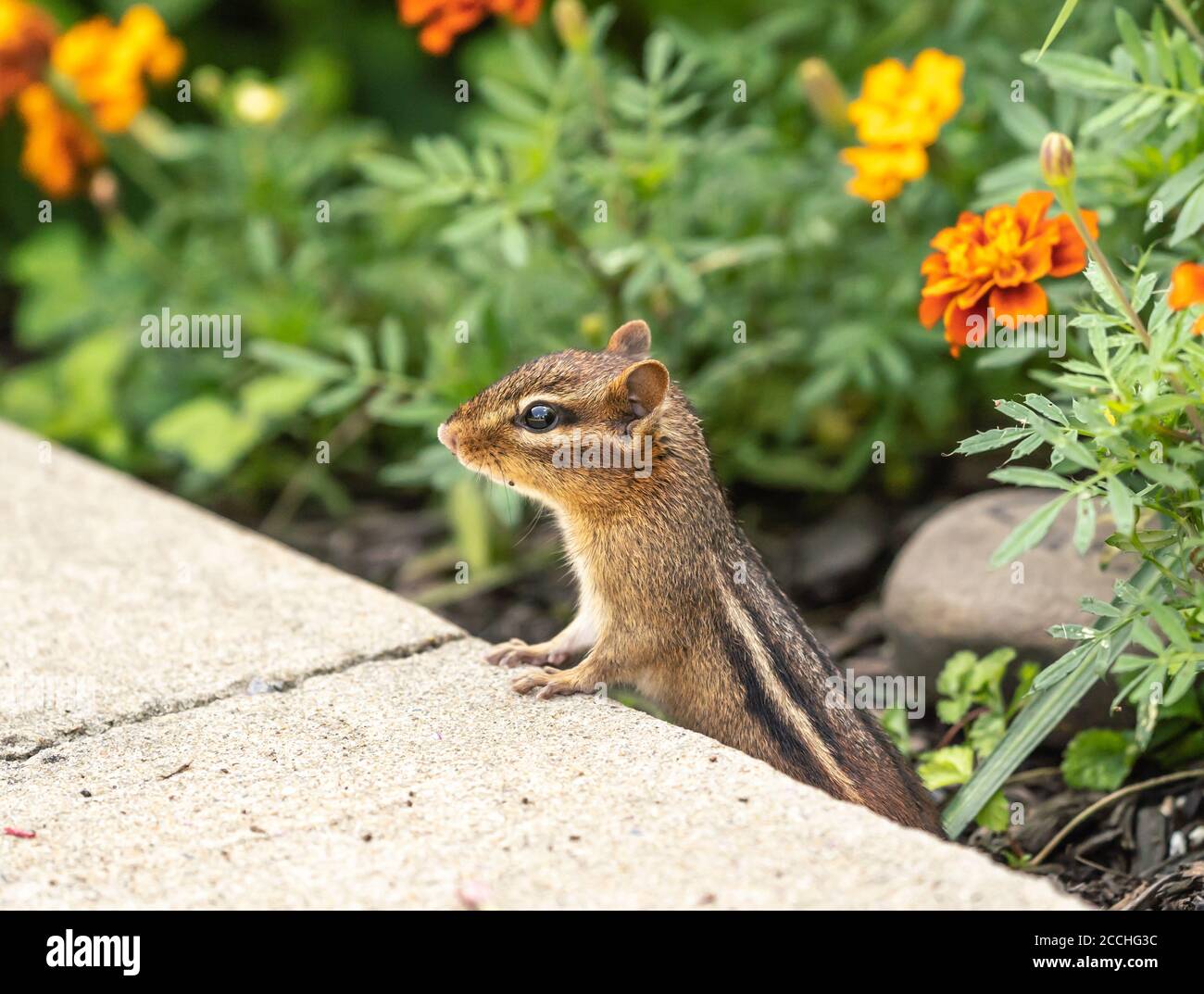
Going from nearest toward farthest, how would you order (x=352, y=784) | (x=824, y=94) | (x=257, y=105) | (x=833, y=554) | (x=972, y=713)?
(x=352, y=784)
(x=972, y=713)
(x=824, y=94)
(x=833, y=554)
(x=257, y=105)

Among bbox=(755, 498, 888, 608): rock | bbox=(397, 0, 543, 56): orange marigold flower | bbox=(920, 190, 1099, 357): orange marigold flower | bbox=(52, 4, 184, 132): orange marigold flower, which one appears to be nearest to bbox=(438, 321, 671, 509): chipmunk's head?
bbox=(920, 190, 1099, 357): orange marigold flower

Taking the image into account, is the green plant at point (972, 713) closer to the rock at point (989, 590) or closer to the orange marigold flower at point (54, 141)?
the rock at point (989, 590)

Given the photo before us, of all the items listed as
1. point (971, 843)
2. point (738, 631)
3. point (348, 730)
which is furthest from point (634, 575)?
point (971, 843)

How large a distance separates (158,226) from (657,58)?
2.56 meters

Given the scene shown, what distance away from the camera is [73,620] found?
4.08 metres

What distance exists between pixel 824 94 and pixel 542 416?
167 cm

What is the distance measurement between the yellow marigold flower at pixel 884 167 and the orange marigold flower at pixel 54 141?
11.4 ft

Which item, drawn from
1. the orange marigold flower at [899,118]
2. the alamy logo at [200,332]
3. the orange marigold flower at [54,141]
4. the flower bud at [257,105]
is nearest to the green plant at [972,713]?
the orange marigold flower at [899,118]

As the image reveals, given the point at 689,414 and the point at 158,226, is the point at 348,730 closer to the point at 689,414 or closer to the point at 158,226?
the point at 689,414

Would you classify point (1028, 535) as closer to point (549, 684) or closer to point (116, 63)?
point (549, 684)

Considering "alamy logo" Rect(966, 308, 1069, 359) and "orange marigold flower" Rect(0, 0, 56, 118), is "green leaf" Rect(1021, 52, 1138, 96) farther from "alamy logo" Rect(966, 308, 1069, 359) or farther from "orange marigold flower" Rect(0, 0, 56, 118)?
"orange marigold flower" Rect(0, 0, 56, 118)

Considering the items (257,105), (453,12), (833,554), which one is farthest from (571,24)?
(833,554)

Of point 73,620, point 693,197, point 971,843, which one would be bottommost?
point 971,843

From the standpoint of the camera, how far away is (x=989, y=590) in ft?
13.6
